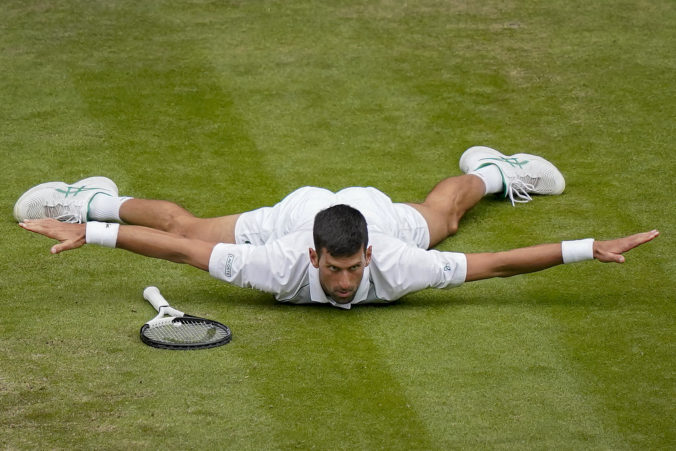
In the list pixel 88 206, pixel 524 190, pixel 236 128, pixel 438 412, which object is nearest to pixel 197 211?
pixel 88 206

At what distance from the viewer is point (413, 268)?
8.02 m

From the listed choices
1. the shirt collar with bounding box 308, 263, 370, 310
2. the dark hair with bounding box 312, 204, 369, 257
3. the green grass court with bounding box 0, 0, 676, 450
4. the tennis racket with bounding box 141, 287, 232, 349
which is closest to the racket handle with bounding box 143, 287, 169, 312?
the tennis racket with bounding box 141, 287, 232, 349

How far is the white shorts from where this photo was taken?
8.66m

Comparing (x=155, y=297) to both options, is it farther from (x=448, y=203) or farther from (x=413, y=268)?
(x=448, y=203)

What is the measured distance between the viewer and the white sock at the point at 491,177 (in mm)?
10125

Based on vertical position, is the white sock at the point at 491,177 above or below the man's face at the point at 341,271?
below

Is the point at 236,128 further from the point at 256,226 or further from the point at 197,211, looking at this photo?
the point at 256,226

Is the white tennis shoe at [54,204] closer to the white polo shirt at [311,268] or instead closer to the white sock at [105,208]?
the white sock at [105,208]

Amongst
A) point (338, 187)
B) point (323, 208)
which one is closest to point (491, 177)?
point (338, 187)

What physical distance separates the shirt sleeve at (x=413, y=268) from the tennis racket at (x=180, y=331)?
112 cm

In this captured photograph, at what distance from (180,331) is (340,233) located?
A: 1251mm

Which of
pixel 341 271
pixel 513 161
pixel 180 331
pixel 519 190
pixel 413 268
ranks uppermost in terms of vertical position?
pixel 341 271

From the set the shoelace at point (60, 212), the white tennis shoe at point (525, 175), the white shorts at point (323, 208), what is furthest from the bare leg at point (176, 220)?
the white tennis shoe at point (525, 175)

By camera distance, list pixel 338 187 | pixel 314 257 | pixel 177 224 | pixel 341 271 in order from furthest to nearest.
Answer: pixel 338 187 → pixel 177 224 → pixel 314 257 → pixel 341 271
